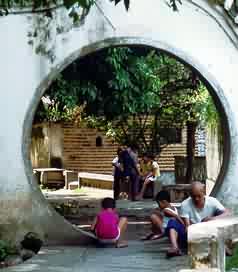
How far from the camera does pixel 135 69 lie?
14.4 meters

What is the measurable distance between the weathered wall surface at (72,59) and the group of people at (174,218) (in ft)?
1.43

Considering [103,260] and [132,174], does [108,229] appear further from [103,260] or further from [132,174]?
[132,174]

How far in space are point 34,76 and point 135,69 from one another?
4.36m

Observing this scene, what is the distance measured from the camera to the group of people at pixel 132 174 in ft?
61.1

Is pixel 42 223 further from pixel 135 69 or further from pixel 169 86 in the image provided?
pixel 169 86

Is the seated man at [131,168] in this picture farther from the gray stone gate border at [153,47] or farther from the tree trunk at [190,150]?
the gray stone gate border at [153,47]

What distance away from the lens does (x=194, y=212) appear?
9289mm

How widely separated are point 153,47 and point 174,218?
7.85ft

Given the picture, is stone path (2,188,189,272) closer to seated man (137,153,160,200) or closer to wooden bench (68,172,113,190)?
seated man (137,153,160,200)

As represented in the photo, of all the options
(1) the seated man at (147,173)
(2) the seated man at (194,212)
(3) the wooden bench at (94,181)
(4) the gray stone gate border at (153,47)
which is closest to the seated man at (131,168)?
(1) the seated man at (147,173)

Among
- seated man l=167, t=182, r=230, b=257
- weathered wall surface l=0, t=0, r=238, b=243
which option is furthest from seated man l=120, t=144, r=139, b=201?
seated man l=167, t=182, r=230, b=257

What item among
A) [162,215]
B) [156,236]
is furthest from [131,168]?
[162,215]

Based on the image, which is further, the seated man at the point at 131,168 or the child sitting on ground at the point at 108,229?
the seated man at the point at 131,168

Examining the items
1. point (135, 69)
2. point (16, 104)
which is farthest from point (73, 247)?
point (135, 69)
